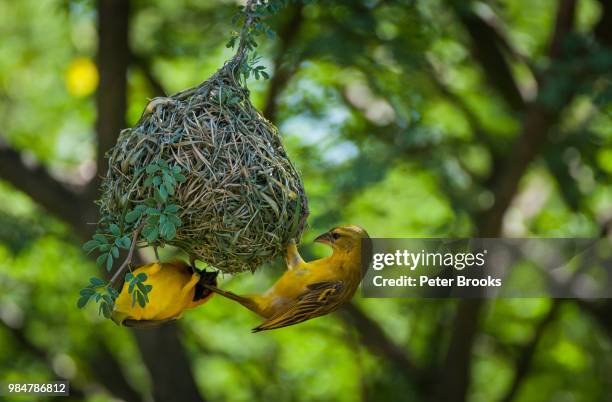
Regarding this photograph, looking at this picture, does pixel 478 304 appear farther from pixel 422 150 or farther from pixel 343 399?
pixel 343 399

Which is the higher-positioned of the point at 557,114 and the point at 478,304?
the point at 557,114

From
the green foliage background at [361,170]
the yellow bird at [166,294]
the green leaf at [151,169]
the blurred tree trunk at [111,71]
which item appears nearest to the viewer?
the green leaf at [151,169]

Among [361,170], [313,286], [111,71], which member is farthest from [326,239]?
[111,71]

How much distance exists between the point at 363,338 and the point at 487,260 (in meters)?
1.72

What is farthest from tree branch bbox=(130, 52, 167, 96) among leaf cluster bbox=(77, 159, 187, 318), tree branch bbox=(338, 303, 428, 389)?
leaf cluster bbox=(77, 159, 187, 318)

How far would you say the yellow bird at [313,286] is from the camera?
210 centimetres

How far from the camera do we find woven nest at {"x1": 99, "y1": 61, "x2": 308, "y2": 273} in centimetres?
196

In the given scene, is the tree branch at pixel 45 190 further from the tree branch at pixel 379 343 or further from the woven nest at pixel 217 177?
the woven nest at pixel 217 177

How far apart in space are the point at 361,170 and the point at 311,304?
2.25 metres

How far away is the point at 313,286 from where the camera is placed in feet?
6.88

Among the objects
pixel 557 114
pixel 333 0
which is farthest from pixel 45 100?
pixel 557 114

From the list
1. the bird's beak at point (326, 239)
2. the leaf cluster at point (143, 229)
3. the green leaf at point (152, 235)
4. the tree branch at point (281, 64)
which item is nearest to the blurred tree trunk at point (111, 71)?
the tree branch at point (281, 64)

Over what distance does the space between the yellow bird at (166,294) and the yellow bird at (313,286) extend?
0.04 metres

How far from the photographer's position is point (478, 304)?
4.98 meters
